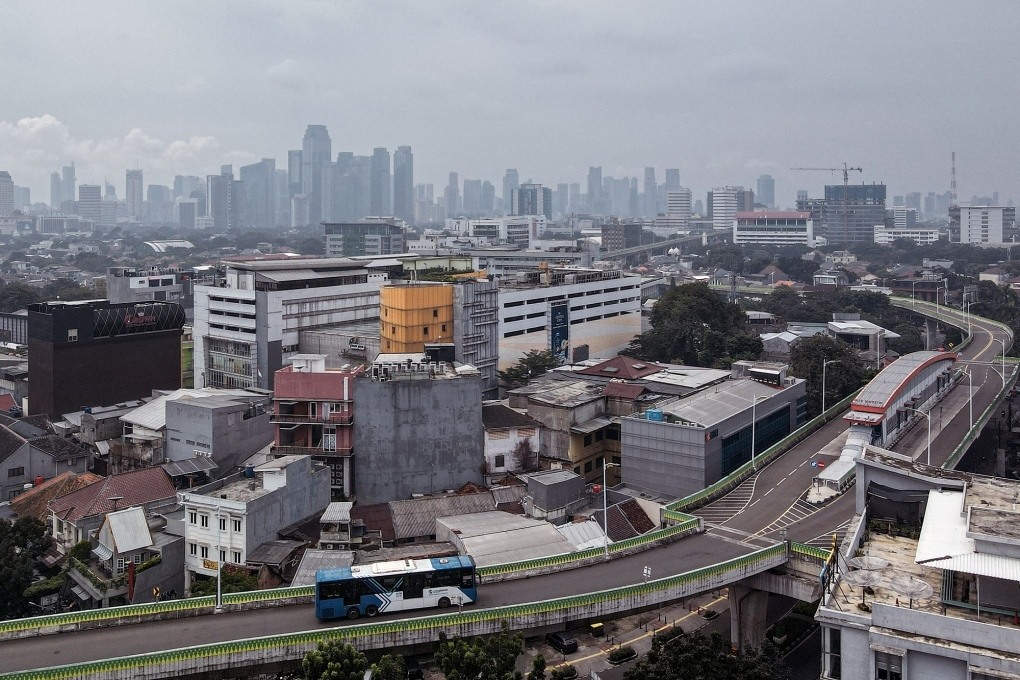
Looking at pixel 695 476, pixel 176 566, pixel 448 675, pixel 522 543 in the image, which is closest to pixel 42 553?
pixel 176 566

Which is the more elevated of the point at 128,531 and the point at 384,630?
the point at 384,630

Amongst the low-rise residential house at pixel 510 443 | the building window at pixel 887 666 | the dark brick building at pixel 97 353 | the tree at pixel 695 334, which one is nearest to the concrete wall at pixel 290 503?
the low-rise residential house at pixel 510 443

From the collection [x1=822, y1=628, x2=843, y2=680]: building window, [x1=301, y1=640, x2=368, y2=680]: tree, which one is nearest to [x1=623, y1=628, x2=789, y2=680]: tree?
[x1=822, y1=628, x2=843, y2=680]: building window

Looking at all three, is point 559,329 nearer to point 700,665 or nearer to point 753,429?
point 753,429

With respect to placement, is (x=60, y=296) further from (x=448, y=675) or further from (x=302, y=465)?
(x=448, y=675)

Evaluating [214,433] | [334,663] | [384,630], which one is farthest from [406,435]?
[334,663]

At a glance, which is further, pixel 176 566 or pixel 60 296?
pixel 60 296

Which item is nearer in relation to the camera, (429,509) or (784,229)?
(429,509)
